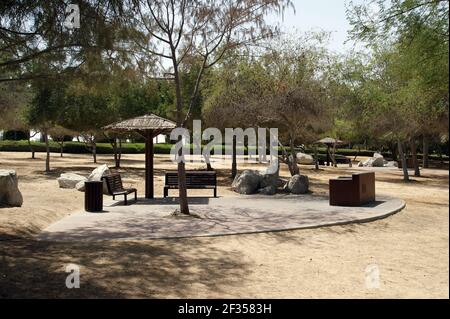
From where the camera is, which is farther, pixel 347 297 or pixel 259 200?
pixel 259 200

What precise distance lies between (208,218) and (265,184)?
7.03 m

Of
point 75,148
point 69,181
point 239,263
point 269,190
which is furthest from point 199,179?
point 75,148

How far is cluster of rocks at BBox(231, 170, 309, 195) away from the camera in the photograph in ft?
58.1

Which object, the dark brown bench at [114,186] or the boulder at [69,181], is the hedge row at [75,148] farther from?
the dark brown bench at [114,186]

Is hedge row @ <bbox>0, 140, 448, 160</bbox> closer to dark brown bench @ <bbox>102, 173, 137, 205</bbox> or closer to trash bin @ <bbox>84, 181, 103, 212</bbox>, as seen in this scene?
dark brown bench @ <bbox>102, 173, 137, 205</bbox>

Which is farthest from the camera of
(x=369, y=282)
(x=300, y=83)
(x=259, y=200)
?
(x=300, y=83)

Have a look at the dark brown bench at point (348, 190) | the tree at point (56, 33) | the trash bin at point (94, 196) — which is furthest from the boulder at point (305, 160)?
the tree at point (56, 33)

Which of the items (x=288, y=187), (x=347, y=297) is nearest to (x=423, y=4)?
(x=347, y=297)

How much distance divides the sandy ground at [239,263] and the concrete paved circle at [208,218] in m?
0.46

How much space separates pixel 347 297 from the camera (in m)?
5.68

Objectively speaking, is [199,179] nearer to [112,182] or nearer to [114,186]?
[114,186]

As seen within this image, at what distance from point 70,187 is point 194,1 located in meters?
9.83

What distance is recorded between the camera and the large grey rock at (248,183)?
709 inches

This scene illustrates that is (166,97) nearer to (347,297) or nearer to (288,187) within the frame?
(288,187)
